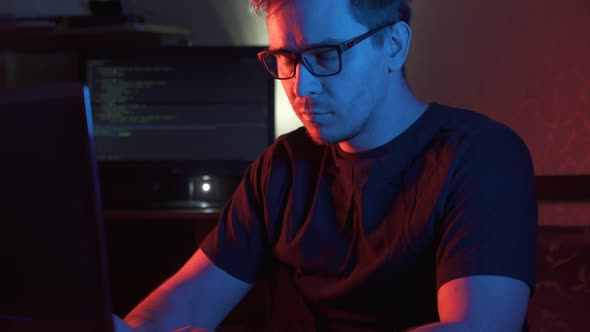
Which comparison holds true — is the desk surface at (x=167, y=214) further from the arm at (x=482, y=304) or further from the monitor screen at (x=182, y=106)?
the arm at (x=482, y=304)

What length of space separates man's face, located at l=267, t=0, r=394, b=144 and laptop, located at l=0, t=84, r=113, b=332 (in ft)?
2.18

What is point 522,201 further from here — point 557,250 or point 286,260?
point 557,250

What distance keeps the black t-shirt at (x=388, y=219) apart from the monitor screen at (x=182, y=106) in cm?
65

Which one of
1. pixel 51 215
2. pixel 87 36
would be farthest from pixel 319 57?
pixel 87 36

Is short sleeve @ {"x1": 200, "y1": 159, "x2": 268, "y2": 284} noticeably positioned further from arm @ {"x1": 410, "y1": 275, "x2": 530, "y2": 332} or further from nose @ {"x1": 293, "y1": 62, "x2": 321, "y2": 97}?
arm @ {"x1": 410, "y1": 275, "x2": 530, "y2": 332}

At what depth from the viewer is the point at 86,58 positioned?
6.77 feet

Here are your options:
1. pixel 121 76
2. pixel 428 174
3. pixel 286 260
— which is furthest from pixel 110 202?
pixel 428 174

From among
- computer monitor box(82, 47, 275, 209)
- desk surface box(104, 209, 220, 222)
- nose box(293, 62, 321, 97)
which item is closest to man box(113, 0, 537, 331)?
nose box(293, 62, 321, 97)

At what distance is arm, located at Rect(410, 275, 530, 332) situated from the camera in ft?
2.97

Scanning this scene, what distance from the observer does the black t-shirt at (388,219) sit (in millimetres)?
1001

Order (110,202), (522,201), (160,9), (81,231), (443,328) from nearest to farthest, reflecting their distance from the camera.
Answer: (81,231) < (443,328) < (522,201) < (110,202) < (160,9)

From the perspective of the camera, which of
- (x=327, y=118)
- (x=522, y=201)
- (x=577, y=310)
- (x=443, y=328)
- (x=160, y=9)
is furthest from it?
(x=160, y=9)

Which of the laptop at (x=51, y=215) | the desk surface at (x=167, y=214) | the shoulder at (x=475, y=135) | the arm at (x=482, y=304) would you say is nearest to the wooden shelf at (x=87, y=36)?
the desk surface at (x=167, y=214)

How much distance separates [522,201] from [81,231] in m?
0.71
